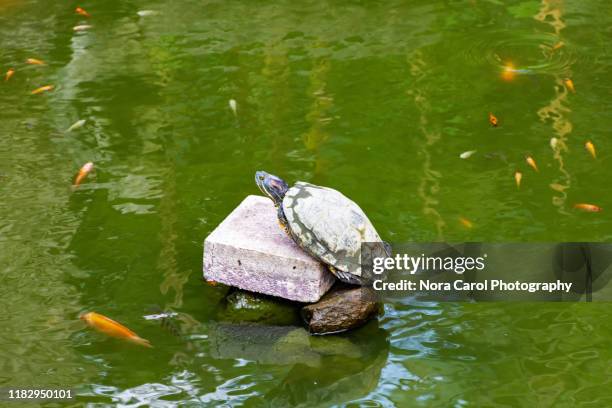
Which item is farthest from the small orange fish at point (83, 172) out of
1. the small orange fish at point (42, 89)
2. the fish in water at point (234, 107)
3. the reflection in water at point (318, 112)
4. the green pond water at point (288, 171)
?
the reflection in water at point (318, 112)

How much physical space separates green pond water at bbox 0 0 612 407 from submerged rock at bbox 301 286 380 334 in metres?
0.09

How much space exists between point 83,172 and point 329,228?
8.49 feet

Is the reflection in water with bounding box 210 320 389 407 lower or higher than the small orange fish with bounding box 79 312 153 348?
lower

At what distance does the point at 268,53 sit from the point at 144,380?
461 centimetres

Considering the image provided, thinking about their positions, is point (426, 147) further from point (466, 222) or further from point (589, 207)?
point (589, 207)

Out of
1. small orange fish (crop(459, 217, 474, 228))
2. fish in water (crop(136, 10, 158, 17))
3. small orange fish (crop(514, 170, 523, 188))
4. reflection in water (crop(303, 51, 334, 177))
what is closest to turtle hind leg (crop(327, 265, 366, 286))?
small orange fish (crop(459, 217, 474, 228))

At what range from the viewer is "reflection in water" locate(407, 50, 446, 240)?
21.4 ft

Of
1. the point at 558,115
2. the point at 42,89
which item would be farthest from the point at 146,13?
the point at 558,115

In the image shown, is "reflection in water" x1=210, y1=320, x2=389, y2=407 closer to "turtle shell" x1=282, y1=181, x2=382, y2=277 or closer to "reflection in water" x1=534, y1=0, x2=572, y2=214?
"turtle shell" x1=282, y1=181, x2=382, y2=277

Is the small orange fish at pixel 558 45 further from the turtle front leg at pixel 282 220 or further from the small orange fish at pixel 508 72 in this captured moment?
the turtle front leg at pixel 282 220

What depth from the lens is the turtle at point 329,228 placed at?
525 centimetres

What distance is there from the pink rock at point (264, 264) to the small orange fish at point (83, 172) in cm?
183

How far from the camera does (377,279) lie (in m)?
5.48

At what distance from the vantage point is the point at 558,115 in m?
7.68
